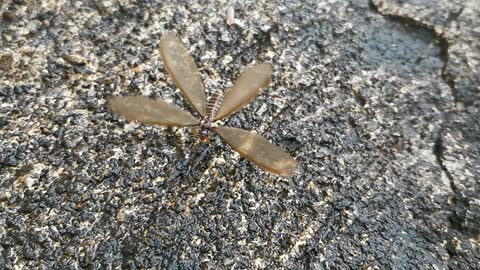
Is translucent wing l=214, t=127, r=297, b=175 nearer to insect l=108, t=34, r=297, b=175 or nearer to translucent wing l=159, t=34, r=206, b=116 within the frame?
insect l=108, t=34, r=297, b=175

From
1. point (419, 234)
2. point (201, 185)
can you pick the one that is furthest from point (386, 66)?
point (201, 185)

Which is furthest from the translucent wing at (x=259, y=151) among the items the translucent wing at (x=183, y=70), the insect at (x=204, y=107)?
the translucent wing at (x=183, y=70)

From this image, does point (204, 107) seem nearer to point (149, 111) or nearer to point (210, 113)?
point (210, 113)

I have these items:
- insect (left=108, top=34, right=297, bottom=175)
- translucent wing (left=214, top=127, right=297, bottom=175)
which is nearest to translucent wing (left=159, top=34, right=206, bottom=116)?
insect (left=108, top=34, right=297, bottom=175)

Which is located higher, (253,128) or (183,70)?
(183,70)

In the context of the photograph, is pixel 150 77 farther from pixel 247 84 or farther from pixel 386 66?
pixel 386 66

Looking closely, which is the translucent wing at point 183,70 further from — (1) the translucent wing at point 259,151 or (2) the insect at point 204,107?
(1) the translucent wing at point 259,151

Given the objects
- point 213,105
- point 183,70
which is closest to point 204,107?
point 213,105
